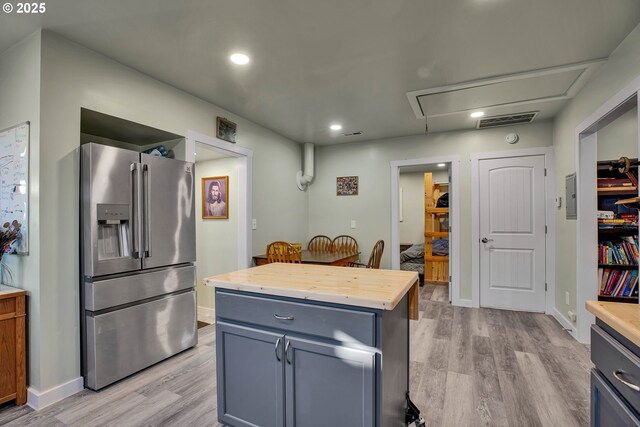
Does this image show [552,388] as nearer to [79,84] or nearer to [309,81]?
[309,81]

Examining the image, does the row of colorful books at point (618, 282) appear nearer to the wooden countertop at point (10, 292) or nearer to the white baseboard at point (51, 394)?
the white baseboard at point (51, 394)

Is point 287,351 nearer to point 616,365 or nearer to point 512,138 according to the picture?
point 616,365

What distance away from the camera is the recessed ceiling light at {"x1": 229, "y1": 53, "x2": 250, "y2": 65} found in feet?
7.77

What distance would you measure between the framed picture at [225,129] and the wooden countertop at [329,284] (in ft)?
6.40

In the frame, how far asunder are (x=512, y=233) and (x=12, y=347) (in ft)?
16.4

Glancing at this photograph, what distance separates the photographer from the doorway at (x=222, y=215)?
386cm

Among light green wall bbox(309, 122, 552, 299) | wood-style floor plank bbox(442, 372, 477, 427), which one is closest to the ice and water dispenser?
wood-style floor plank bbox(442, 372, 477, 427)

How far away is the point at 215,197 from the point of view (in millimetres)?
4184

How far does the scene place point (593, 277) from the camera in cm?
287

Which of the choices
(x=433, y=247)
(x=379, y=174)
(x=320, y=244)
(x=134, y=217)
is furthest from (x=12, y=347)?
(x=433, y=247)

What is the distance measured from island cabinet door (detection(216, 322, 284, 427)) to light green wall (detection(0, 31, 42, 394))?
4.37 feet

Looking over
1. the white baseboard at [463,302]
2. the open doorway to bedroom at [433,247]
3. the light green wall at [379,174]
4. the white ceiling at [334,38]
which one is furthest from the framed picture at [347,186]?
the white baseboard at [463,302]

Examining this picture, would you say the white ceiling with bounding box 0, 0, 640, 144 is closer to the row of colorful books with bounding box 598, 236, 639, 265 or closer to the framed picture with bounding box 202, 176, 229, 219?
the framed picture with bounding box 202, 176, 229, 219

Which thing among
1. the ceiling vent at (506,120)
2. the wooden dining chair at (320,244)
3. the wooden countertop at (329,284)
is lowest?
the wooden dining chair at (320,244)
